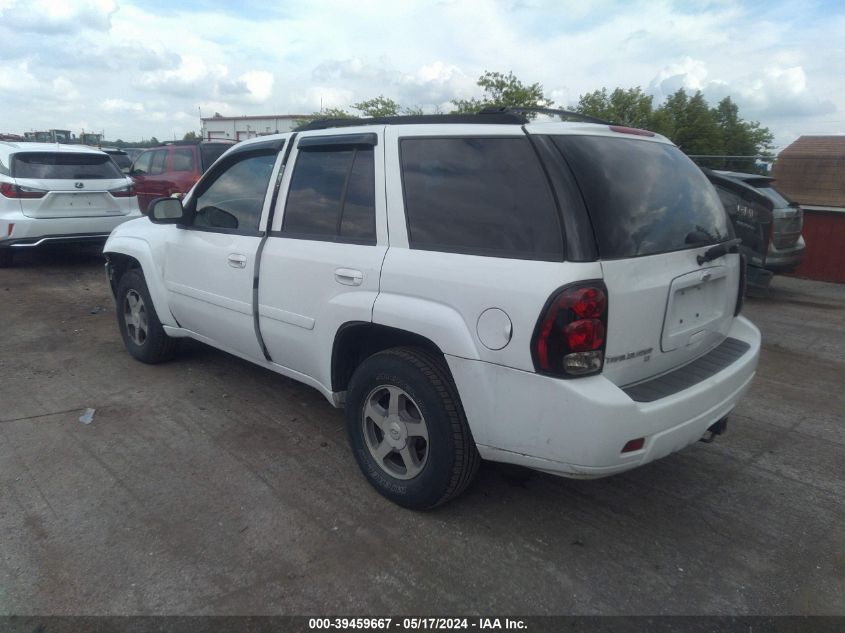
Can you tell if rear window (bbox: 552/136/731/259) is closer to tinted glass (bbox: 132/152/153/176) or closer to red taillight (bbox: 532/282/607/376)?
red taillight (bbox: 532/282/607/376)

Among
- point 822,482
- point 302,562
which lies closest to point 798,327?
point 822,482

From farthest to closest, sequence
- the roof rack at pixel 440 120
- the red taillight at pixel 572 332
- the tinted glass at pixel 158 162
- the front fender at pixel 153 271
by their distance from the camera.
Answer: the tinted glass at pixel 158 162, the front fender at pixel 153 271, the roof rack at pixel 440 120, the red taillight at pixel 572 332

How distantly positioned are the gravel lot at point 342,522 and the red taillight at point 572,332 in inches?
37.9

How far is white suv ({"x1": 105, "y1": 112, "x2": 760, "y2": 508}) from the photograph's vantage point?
2584mm

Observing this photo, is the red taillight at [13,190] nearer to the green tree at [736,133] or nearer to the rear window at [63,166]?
the rear window at [63,166]

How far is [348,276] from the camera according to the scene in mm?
3318

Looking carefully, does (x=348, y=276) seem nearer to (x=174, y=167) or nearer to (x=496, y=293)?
(x=496, y=293)

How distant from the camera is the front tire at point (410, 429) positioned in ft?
9.64

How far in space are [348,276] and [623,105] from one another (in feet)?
63.5

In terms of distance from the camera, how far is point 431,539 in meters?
3.04

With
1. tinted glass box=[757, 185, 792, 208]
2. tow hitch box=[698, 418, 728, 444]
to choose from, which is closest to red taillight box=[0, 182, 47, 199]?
tow hitch box=[698, 418, 728, 444]

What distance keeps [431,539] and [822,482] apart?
90.7 inches

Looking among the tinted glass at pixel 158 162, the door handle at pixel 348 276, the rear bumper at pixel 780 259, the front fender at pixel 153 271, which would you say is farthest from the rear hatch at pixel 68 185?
the rear bumper at pixel 780 259

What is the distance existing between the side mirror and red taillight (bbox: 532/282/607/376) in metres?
3.08
